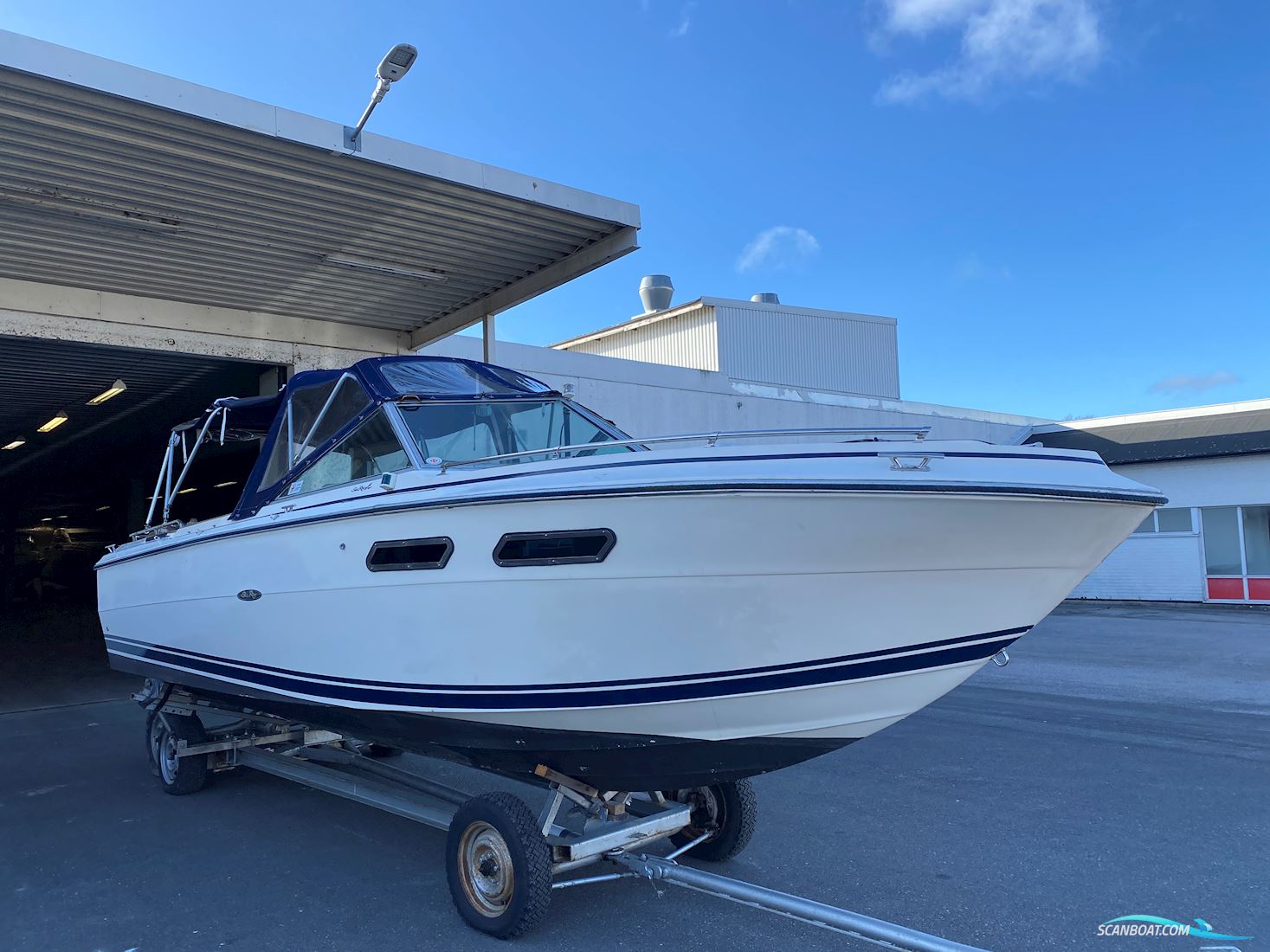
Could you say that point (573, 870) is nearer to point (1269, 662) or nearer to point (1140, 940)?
point (1140, 940)

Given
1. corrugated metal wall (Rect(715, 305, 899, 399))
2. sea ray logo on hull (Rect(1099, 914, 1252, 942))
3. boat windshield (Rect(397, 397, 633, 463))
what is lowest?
sea ray logo on hull (Rect(1099, 914, 1252, 942))

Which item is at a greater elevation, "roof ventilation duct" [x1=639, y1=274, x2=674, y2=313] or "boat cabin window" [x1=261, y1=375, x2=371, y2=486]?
"roof ventilation duct" [x1=639, y1=274, x2=674, y2=313]

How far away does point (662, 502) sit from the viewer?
9.84ft

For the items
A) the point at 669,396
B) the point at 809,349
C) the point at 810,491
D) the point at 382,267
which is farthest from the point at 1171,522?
the point at 810,491

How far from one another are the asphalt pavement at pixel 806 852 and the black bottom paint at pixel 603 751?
1.96 feet

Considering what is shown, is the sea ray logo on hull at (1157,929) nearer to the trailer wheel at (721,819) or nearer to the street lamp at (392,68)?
the trailer wheel at (721,819)

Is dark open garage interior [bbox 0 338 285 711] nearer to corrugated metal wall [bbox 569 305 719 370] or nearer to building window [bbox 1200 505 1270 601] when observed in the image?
corrugated metal wall [bbox 569 305 719 370]

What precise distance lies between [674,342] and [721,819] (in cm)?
1705

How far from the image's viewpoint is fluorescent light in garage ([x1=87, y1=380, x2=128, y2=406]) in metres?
11.4

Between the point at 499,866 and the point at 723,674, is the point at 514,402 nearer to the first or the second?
the point at 723,674

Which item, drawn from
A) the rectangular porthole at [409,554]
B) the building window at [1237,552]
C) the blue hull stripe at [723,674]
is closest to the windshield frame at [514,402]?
the rectangular porthole at [409,554]

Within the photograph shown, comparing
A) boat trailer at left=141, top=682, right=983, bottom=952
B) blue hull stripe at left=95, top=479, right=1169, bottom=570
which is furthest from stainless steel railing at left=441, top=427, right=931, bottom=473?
boat trailer at left=141, top=682, right=983, bottom=952

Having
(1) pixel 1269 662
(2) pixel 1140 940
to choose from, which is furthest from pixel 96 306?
(1) pixel 1269 662

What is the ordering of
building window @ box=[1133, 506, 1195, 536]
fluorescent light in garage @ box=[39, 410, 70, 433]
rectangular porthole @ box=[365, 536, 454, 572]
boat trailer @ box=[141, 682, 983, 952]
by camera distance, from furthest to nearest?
building window @ box=[1133, 506, 1195, 536] → fluorescent light in garage @ box=[39, 410, 70, 433] → rectangular porthole @ box=[365, 536, 454, 572] → boat trailer @ box=[141, 682, 983, 952]
